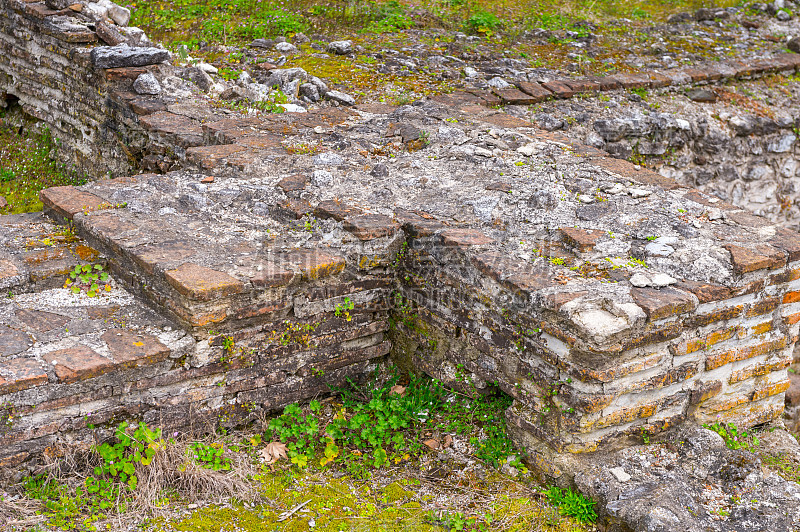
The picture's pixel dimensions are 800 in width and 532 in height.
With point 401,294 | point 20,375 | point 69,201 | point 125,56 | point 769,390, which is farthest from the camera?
point 125,56

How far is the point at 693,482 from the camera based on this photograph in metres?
3.20

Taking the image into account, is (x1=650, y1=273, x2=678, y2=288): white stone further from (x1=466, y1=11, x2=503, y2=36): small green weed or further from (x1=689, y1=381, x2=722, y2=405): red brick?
(x1=466, y1=11, x2=503, y2=36): small green weed

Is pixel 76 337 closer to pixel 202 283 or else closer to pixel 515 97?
pixel 202 283

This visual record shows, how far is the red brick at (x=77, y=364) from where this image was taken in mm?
2965

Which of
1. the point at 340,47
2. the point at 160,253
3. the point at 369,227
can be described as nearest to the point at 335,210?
the point at 369,227

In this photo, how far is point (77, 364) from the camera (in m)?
3.01

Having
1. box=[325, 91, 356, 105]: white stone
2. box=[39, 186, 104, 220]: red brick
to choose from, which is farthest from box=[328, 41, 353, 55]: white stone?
box=[39, 186, 104, 220]: red brick

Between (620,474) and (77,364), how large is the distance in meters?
2.23

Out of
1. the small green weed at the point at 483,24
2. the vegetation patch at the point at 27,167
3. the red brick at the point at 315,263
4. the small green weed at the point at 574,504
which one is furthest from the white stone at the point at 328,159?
the small green weed at the point at 483,24

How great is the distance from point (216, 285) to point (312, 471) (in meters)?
0.90

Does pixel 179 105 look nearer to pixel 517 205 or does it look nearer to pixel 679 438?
pixel 517 205

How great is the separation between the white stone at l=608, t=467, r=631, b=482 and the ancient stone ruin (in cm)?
11

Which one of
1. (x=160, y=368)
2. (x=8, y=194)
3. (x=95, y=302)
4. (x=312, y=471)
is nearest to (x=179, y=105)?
(x=8, y=194)

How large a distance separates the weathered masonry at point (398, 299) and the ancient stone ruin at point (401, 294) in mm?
10
